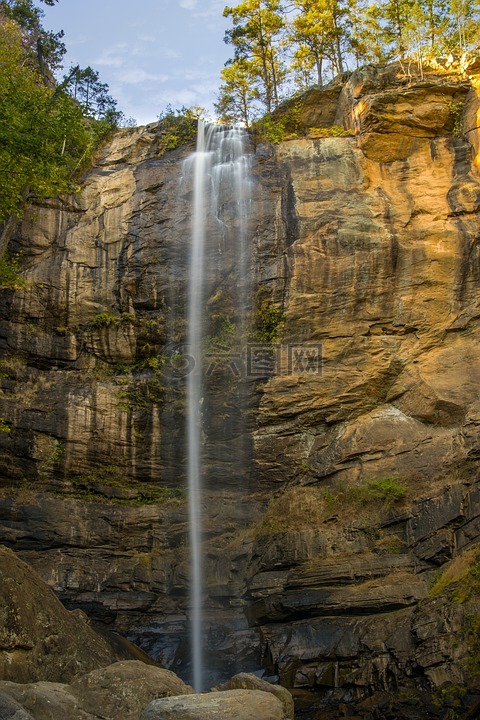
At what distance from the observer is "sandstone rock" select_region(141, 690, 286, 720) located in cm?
787

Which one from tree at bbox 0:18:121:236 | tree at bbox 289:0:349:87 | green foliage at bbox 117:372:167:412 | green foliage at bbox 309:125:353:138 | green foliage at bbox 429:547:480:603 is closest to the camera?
green foliage at bbox 429:547:480:603

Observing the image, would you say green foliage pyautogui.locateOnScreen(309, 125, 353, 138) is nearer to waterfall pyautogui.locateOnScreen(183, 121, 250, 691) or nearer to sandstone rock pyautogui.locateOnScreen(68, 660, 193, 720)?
waterfall pyautogui.locateOnScreen(183, 121, 250, 691)

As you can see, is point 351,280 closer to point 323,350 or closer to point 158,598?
point 323,350

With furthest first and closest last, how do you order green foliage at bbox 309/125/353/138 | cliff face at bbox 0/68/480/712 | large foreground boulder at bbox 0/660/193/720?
green foliage at bbox 309/125/353/138
cliff face at bbox 0/68/480/712
large foreground boulder at bbox 0/660/193/720

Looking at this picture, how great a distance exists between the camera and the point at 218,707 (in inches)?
318

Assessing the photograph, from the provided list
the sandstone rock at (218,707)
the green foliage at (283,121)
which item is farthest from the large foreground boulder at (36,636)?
the green foliage at (283,121)

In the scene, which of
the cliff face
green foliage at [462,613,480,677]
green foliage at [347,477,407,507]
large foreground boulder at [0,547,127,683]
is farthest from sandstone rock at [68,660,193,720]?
green foliage at [347,477,407,507]

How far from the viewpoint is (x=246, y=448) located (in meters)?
19.2

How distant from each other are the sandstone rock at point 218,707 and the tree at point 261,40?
79.3ft

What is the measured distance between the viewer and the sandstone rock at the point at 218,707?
787cm

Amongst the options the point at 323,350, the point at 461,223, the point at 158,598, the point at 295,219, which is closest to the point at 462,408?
the point at 323,350

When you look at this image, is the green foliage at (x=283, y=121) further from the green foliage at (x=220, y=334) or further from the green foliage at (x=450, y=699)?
the green foliage at (x=450, y=699)

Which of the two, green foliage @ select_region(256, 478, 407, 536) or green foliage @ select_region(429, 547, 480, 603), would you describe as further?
green foliage @ select_region(256, 478, 407, 536)

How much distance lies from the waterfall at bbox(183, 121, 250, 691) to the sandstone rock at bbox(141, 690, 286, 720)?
362 inches
